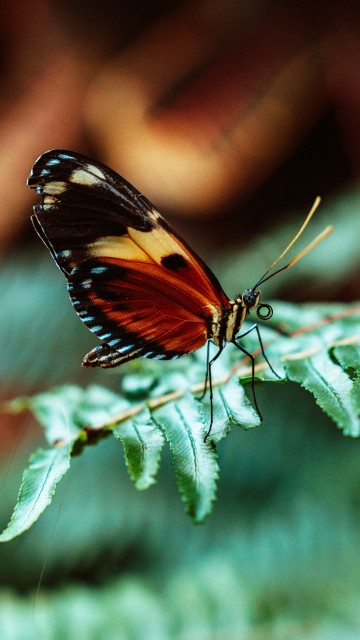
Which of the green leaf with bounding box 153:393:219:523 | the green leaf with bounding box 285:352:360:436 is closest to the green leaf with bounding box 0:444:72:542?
the green leaf with bounding box 153:393:219:523

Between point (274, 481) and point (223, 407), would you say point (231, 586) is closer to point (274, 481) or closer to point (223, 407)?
point (274, 481)

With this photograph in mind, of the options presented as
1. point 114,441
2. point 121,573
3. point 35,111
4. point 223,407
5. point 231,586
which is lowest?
point 231,586

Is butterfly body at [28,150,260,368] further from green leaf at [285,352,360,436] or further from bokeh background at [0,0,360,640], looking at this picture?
bokeh background at [0,0,360,640]

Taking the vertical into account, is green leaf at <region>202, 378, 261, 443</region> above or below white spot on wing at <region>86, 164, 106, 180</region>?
below

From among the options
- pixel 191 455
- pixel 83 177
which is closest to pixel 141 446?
pixel 191 455

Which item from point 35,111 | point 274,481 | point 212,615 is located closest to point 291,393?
point 274,481

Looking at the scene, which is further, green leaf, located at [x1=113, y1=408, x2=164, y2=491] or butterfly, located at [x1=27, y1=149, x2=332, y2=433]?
butterfly, located at [x1=27, y1=149, x2=332, y2=433]

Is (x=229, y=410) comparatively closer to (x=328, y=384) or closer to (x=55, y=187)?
(x=328, y=384)

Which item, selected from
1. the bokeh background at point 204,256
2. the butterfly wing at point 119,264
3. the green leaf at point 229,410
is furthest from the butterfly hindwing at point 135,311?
the bokeh background at point 204,256

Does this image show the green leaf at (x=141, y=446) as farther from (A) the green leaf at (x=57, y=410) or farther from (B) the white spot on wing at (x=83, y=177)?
(B) the white spot on wing at (x=83, y=177)
